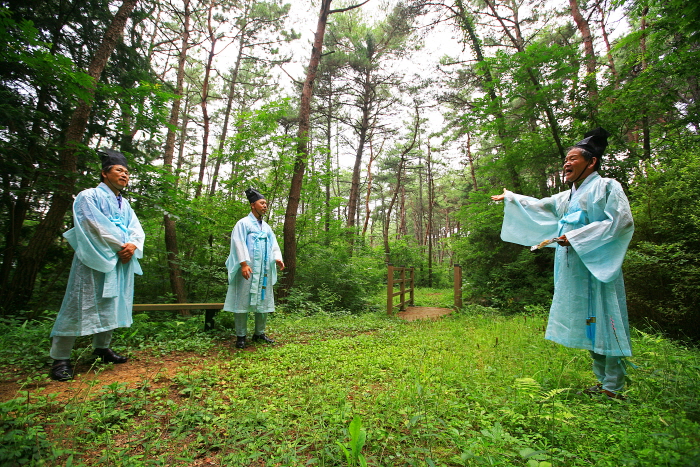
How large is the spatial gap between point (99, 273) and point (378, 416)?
116 inches

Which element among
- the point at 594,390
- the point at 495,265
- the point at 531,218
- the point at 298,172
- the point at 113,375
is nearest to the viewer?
the point at 594,390

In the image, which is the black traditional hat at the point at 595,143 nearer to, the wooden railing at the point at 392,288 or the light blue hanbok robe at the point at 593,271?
the light blue hanbok robe at the point at 593,271

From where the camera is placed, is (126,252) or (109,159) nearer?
(126,252)

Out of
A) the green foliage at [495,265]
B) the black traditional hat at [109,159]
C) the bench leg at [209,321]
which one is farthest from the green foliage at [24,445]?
the green foliage at [495,265]

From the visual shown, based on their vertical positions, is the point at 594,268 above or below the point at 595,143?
below

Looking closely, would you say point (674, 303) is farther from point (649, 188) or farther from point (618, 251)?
point (618, 251)

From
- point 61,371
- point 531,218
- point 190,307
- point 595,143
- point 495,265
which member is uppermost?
point 595,143

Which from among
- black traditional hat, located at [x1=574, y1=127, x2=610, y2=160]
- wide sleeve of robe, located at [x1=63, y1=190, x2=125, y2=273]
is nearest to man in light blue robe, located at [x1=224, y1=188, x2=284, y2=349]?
wide sleeve of robe, located at [x1=63, y1=190, x2=125, y2=273]

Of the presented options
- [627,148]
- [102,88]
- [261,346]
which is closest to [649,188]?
[627,148]

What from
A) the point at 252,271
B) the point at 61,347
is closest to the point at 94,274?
the point at 61,347

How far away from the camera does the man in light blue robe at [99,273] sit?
2.70 meters

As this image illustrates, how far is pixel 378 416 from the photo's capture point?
6.43 ft

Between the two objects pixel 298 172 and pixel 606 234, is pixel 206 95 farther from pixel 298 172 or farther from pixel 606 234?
pixel 606 234

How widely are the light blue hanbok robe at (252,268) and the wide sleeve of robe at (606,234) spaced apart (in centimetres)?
350
